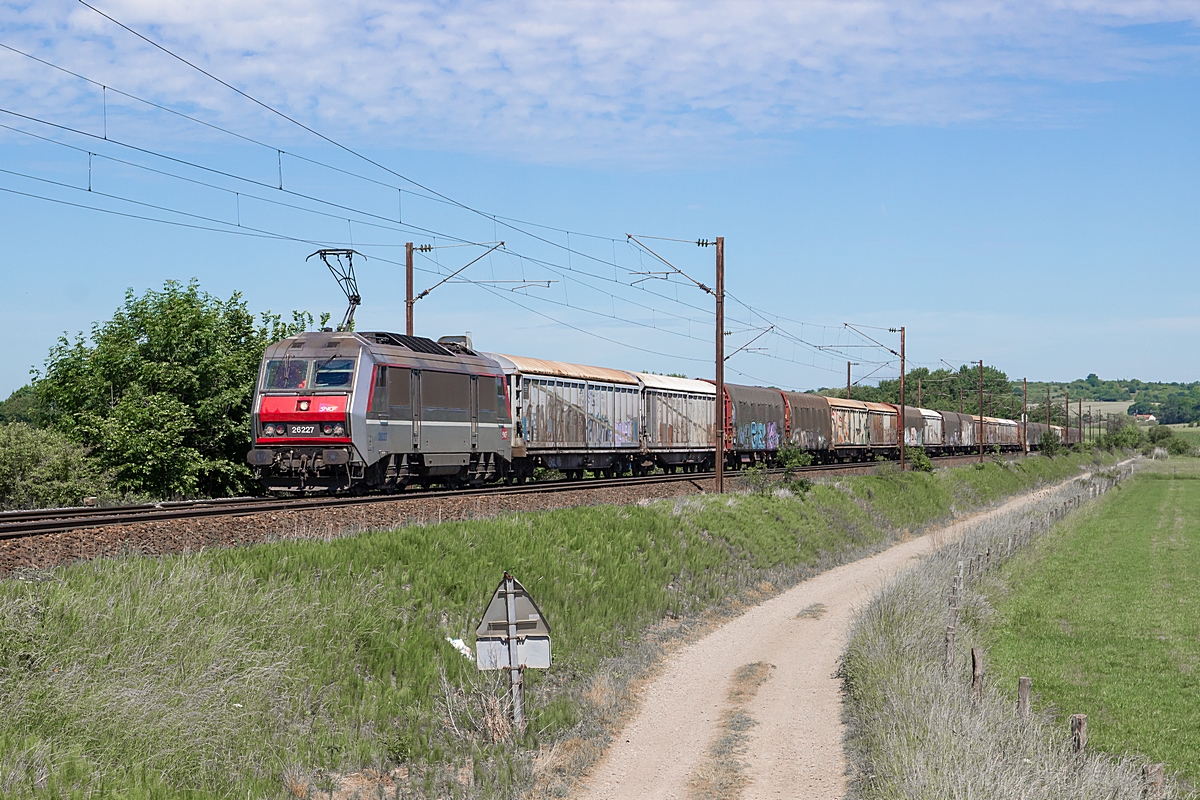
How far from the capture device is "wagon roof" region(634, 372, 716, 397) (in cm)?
4050

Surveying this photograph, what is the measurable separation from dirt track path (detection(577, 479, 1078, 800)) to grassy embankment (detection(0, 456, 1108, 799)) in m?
0.50

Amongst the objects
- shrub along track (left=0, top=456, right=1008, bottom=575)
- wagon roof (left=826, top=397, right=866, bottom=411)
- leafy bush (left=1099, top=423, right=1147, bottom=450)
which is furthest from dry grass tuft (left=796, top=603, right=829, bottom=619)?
leafy bush (left=1099, top=423, right=1147, bottom=450)

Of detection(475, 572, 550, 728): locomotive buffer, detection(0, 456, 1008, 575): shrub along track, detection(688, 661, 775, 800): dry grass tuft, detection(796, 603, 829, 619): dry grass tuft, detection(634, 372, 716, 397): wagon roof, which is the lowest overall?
detection(796, 603, 829, 619): dry grass tuft

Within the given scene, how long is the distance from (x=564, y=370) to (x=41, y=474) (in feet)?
Result: 48.0

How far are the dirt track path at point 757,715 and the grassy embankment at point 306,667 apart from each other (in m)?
0.50

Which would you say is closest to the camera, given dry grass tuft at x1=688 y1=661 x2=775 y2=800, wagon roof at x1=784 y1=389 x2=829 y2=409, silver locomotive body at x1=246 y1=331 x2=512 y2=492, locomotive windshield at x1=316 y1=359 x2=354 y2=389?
dry grass tuft at x1=688 y1=661 x2=775 y2=800

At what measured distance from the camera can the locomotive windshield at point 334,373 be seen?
2250 centimetres

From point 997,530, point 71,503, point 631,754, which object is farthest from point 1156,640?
point 71,503

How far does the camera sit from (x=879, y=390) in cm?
16975

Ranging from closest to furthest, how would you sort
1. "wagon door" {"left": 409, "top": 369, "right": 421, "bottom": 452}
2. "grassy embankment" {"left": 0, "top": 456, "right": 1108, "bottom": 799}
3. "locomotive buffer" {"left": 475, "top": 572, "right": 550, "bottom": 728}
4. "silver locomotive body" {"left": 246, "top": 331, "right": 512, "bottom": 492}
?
"grassy embankment" {"left": 0, "top": 456, "right": 1108, "bottom": 799}
"locomotive buffer" {"left": 475, "top": 572, "right": 550, "bottom": 728}
"silver locomotive body" {"left": 246, "top": 331, "right": 512, "bottom": 492}
"wagon door" {"left": 409, "top": 369, "right": 421, "bottom": 452}

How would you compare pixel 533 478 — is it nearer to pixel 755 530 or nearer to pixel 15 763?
pixel 755 530

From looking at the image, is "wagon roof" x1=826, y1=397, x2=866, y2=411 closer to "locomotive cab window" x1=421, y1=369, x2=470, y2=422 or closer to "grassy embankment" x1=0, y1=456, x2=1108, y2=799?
"locomotive cab window" x1=421, y1=369, x2=470, y2=422

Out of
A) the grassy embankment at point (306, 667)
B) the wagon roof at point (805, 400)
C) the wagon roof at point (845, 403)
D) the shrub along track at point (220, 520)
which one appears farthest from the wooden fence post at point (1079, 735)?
the wagon roof at point (845, 403)

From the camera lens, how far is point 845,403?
6288 centimetres
